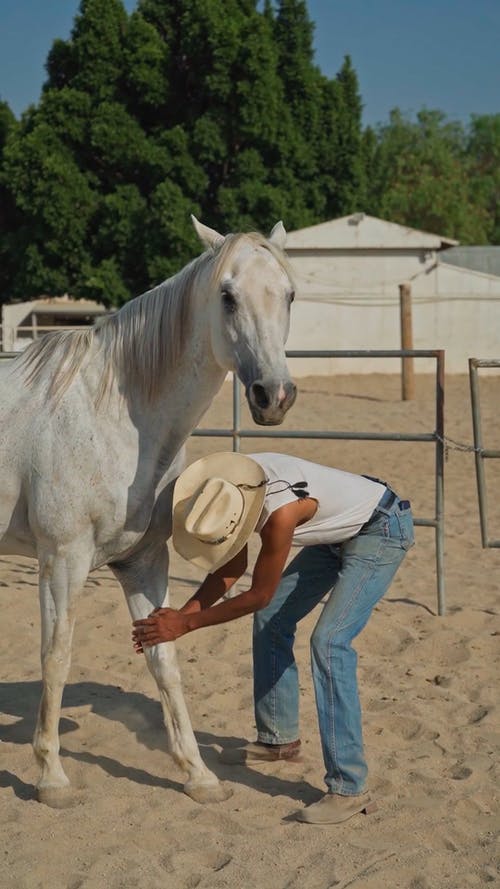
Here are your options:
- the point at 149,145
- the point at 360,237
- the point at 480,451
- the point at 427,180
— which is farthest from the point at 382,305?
the point at 427,180

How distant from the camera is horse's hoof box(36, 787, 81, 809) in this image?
11.2 ft

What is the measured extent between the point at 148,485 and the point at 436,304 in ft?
58.4

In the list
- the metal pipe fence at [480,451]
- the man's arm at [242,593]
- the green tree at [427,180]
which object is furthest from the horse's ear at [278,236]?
the green tree at [427,180]

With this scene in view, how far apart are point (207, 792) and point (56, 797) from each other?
0.51 metres

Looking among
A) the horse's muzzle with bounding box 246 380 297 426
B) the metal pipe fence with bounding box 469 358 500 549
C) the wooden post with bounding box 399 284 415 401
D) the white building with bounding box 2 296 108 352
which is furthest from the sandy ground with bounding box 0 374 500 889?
the white building with bounding box 2 296 108 352

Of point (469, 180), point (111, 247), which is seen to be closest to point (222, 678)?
point (111, 247)

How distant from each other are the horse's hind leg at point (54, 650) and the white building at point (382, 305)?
16080 millimetres

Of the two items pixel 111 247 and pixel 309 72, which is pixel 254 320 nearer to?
pixel 111 247

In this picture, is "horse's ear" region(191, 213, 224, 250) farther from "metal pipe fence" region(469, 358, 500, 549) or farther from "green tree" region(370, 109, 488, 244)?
"green tree" region(370, 109, 488, 244)

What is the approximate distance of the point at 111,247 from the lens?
23.9 metres

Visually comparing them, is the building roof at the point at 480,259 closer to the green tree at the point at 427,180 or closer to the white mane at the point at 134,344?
the green tree at the point at 427,180

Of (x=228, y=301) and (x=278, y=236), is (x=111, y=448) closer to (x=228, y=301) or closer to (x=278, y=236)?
(x=228, y=301)

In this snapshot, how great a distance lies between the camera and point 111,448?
3.33m

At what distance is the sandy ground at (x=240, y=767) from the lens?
118 inches
